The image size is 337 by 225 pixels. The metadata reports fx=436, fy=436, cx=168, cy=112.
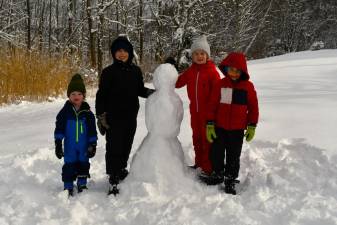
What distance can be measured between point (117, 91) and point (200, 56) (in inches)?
34.8

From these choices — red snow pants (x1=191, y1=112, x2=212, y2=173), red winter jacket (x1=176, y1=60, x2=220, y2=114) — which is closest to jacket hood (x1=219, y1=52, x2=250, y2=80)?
red winter jacket (x1=176, y1=60, x2=220, y2=114)

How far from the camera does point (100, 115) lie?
4109mm

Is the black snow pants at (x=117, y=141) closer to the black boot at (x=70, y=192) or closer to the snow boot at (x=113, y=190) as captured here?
the snow boot at (x=113, y=190)

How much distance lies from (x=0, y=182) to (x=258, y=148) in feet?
9.01

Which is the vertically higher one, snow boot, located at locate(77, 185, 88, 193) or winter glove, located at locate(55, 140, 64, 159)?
winter glove, located at locate(55, 140, 64, 159)

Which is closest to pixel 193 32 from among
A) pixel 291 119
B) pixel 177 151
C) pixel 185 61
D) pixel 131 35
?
pixel 185 61

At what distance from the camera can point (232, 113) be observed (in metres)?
4.02

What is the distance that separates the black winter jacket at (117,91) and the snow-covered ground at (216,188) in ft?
2.24

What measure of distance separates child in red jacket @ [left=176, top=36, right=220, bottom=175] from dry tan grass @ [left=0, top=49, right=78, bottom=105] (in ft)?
21.2

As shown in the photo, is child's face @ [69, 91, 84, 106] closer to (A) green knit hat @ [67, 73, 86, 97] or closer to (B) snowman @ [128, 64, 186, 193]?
(A) green knit hat @ [67, 73, 86, 97]

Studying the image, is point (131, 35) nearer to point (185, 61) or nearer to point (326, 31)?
point (185, 61)

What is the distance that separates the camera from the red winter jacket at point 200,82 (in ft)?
14.0

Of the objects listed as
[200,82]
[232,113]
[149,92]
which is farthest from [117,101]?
[232,113]

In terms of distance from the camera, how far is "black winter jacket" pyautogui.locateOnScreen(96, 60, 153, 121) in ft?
13.6
